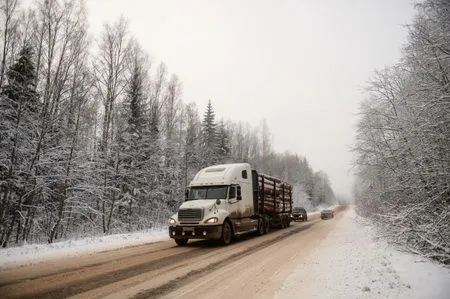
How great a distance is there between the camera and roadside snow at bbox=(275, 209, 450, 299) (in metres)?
6.20

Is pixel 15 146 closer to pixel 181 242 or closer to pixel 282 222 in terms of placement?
pixel 181 242

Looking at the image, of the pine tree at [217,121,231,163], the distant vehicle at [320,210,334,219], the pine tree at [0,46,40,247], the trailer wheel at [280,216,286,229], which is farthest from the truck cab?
the distant vehicle at [320,210,334,219]

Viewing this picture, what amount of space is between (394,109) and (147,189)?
19.6 metres

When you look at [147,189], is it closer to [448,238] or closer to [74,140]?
[74,140]

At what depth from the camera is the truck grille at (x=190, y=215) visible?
543 inches

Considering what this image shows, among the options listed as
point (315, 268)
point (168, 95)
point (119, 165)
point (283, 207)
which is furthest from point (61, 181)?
point (168, 95)

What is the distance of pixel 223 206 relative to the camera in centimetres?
1476

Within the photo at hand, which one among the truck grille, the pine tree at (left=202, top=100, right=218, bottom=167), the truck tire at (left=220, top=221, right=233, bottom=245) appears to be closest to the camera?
the truck grille

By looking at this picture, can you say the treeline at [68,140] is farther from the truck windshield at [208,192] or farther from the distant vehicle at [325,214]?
the distant vehicle at [325,214]

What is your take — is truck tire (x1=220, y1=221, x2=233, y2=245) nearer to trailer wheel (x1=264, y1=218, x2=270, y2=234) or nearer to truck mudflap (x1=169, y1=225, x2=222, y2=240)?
truck mudflap (x1=169, y1=225, x2=222, y2=240)

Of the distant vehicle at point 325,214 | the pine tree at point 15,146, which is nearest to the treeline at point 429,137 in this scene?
the pine tree at point 15,146

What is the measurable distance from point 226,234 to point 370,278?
7873mm

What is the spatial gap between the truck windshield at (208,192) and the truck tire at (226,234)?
133 cm

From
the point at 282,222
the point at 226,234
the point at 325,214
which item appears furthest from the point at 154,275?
the point at 325,214
